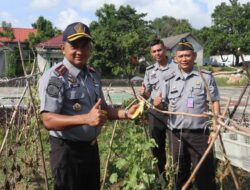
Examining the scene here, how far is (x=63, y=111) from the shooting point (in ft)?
8.04

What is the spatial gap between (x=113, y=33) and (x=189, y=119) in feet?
88.4

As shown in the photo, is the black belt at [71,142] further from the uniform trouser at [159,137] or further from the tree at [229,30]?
the tree at [229,30]

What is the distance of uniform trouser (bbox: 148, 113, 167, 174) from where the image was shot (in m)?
4.33

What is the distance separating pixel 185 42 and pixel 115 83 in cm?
2257

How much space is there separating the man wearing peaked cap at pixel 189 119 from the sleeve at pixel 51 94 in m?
1.36

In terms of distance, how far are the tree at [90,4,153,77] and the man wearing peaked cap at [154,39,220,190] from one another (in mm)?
23691

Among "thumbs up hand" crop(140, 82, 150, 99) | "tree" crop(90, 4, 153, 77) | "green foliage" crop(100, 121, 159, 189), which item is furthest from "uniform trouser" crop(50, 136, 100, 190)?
"tree" crop(90, 4, 153, 77)

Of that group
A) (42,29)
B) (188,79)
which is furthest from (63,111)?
(42,29)

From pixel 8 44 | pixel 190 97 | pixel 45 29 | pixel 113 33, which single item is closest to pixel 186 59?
pixel 190 97

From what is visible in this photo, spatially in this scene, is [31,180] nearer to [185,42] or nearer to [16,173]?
[16,173]

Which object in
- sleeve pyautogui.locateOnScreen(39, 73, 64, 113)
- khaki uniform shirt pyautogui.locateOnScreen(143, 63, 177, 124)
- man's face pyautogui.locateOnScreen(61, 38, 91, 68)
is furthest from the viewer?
khaki uniform shirt pyautogui.locateOnScreen(143, 63, 177, 124)

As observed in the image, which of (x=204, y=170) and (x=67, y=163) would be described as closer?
(x=67, y=163)

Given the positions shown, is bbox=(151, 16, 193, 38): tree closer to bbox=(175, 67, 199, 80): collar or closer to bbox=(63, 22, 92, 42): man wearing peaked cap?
bbox=(175, 67, 199, 80): collar

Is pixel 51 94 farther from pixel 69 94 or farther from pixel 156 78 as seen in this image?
pixel 156 78
